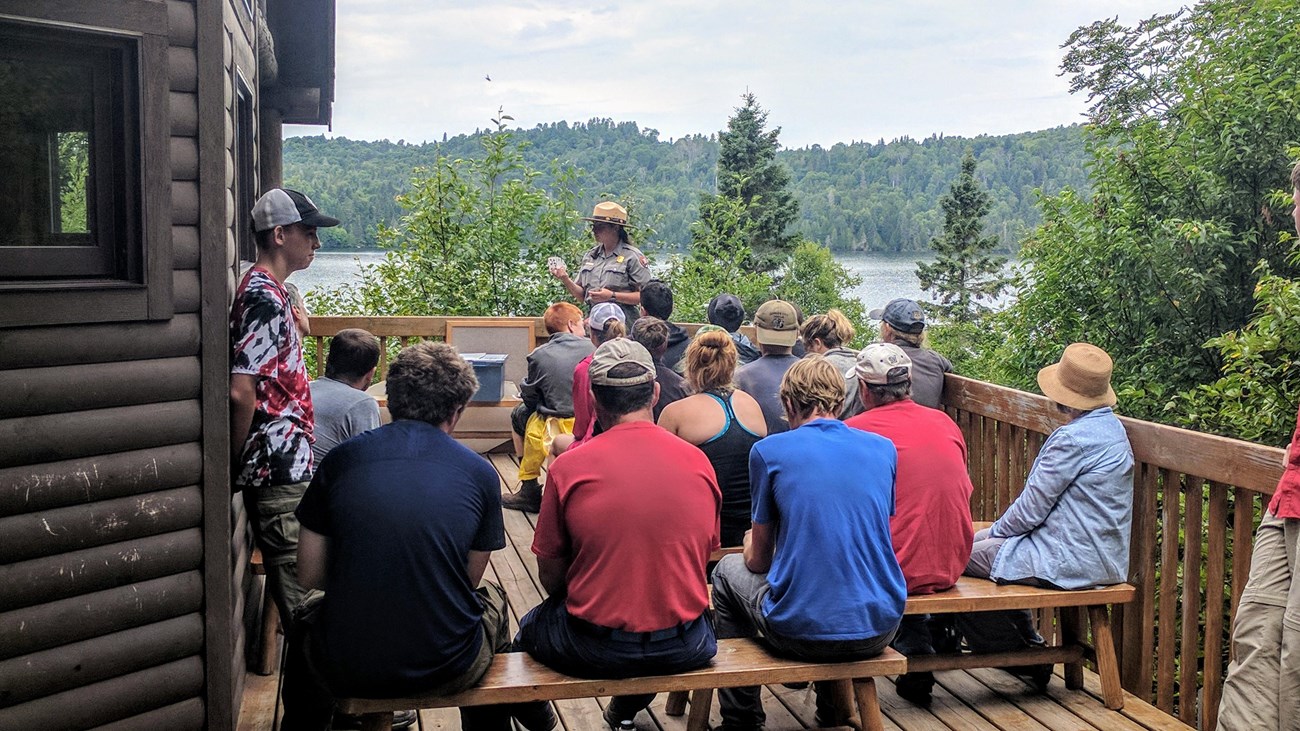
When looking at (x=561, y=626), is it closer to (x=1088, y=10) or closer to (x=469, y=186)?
(x=469, y=186)

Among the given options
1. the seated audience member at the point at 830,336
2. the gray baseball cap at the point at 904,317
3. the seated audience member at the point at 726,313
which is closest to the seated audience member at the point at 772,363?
the seated audience member at the point at 830,336

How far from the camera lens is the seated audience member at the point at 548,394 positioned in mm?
5543

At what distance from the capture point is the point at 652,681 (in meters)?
2.79

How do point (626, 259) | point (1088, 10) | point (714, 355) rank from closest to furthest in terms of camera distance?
point (714, 355), point (626, 259), point (1088, 10)

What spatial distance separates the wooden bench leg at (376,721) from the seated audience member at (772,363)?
6.99 ft

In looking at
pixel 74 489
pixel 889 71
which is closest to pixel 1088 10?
pixel 74 489

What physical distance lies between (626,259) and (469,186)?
293 cm

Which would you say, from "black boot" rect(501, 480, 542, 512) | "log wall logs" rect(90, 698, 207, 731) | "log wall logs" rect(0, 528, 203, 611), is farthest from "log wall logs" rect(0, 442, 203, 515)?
"black boot" rect(501, 480, 542, 512)

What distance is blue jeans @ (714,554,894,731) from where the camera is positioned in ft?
9.58

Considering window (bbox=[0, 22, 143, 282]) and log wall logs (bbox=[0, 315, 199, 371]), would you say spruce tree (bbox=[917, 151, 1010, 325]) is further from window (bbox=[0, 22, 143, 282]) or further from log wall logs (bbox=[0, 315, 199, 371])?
window (bbox=[0, 22, 143, 282])

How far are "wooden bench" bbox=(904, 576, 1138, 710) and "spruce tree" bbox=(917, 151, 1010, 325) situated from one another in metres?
50.3

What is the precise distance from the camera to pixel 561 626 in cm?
279

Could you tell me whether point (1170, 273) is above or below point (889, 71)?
below

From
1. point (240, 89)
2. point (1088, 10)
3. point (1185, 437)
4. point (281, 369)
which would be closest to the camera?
point (281, 369)
